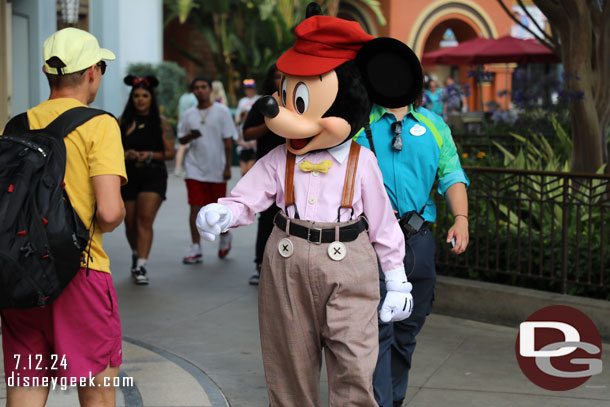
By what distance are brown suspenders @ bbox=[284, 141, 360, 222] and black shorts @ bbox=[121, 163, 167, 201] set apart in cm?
413

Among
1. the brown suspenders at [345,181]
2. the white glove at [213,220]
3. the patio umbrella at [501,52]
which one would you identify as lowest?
the white glove at [213,220]

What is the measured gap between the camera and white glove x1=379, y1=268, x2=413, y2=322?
341 cm

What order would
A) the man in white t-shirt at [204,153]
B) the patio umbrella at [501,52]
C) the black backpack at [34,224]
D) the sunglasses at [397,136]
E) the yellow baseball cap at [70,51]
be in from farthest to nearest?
the patio umbrella at [501,52], the man in white t-shirt at [204,153], the sunglasses at [397,136], the yellow baseball cap at [70,51], the black backpack at [34,224]

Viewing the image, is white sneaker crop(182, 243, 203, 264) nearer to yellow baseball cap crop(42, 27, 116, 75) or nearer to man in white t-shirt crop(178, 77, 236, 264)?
man in white t-shirt crop(178, 77, 236, 264)

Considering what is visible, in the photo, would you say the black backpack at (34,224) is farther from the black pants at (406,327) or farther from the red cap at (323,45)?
the black pants at (406,327)

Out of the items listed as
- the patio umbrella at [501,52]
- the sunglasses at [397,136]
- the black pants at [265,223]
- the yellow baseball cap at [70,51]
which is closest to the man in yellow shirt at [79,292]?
the yellow baseball cap at [70,51]

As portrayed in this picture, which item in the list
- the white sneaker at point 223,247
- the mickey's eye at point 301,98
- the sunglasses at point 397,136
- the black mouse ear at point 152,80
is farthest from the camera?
the white sneaker at point 223,247

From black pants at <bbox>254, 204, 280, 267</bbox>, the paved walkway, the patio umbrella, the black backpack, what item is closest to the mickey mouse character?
the black backpack

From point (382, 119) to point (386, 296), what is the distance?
0.88 metres

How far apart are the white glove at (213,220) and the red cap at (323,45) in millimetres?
579

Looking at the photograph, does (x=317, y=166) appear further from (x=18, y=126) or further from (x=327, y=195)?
(x=18, y=126)

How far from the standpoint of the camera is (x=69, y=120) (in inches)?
124

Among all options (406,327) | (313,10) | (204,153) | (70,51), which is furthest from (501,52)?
(70,51)

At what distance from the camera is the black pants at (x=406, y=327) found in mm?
3742
